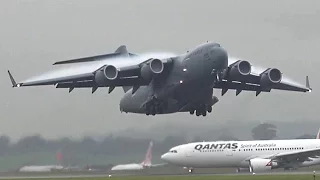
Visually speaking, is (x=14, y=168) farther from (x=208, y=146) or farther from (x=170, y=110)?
(x=170, y=110)

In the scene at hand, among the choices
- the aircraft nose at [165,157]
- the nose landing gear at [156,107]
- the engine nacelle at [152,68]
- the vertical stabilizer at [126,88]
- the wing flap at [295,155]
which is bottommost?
the nose landing gear at [156,107]

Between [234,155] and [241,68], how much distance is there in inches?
851

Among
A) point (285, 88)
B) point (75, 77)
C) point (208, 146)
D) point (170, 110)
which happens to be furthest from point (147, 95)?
point (208, 146)

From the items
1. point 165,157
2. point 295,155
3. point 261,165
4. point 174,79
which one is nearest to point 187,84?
point 174,79

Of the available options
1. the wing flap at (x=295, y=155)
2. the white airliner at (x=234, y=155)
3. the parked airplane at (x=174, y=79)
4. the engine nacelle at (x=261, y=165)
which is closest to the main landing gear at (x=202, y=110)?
the parked airplane at (x=174, y=79)

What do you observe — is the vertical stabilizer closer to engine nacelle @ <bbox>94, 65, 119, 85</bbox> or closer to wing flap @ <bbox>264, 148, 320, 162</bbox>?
engine nacelle @ <bbox>94, 65, 119, 85</bbox>

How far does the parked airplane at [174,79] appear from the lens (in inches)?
1478

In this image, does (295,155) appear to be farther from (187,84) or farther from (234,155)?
(187,84)

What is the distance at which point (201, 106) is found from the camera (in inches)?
1649

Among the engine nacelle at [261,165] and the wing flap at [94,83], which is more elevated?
the engine nacelle at [261,165]

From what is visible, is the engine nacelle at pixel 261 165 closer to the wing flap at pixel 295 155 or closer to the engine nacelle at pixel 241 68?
the wing flap at pixel 295 155

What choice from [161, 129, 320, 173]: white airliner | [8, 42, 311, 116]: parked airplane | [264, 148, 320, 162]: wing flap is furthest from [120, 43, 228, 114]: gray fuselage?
[264, 148, 320, 162]: wing flap

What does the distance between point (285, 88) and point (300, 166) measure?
18.6 metres

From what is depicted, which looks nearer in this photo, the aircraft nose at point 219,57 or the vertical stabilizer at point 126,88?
the aircraft nose at point 219,57
